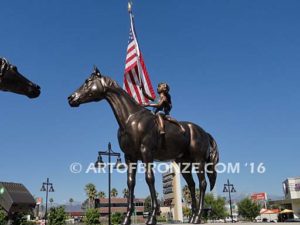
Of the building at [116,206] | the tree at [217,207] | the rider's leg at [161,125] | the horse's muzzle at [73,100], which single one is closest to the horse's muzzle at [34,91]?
the horse's muzzle at [73,100]

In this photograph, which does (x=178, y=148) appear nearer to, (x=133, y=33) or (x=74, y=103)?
(x=74, y=103)

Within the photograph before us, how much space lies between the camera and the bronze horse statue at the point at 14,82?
554 cm

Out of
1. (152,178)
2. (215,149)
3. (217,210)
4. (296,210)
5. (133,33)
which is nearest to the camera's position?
(152,178)

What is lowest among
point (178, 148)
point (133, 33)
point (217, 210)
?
point (217, 210)

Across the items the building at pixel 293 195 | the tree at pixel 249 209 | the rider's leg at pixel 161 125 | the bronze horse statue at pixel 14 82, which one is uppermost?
the bronze horse statue at pixel 14 82

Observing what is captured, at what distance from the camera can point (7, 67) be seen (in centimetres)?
556

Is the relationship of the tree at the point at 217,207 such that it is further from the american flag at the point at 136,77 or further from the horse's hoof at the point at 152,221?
the horse's hoof at the point at 152,221

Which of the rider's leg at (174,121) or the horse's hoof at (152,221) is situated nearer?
the horse's hoof at (152,221)

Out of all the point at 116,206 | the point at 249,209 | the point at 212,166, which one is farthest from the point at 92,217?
the point at 116,206

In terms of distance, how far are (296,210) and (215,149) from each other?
54.7 m

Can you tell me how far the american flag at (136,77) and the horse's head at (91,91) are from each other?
1.70 meters

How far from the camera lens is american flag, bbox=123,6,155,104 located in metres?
8.06

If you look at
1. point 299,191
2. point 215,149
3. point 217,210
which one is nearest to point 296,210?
point 299,191

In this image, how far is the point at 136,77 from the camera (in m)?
8.29
